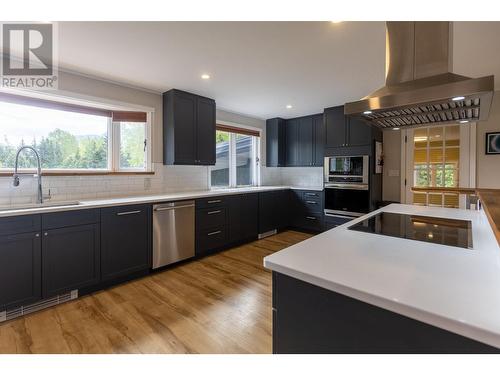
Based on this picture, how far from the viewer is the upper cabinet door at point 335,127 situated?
4.34 metres

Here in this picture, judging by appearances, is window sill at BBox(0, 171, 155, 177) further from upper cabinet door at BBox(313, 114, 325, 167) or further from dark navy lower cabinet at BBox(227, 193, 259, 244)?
upper cabinet door at BBox(313, 114, 325, 167)

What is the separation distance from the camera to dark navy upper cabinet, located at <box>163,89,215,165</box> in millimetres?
3469

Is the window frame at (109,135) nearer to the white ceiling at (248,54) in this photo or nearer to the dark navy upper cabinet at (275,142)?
the white ceiling at (248,54)

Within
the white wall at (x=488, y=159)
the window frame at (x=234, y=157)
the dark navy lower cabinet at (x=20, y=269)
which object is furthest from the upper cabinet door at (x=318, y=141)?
the dark navy lower cabinet at (x=20, y=269)

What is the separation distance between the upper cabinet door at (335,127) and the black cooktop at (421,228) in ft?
8.84

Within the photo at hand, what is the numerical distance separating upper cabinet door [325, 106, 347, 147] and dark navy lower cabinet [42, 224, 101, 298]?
374 centimetres

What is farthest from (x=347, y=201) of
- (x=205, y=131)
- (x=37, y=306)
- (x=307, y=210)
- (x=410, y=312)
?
(x=37, y=306)

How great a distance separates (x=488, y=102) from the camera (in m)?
1.21

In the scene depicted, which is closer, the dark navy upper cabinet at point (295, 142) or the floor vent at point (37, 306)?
the floor vent at point (37, 306)

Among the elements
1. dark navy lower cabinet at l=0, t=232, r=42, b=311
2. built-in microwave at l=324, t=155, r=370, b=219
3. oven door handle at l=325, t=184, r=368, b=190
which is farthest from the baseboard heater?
dark navy lower cabinet at l=0, t=232, r=42, b=311

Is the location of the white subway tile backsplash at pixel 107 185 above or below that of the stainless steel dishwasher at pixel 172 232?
above
